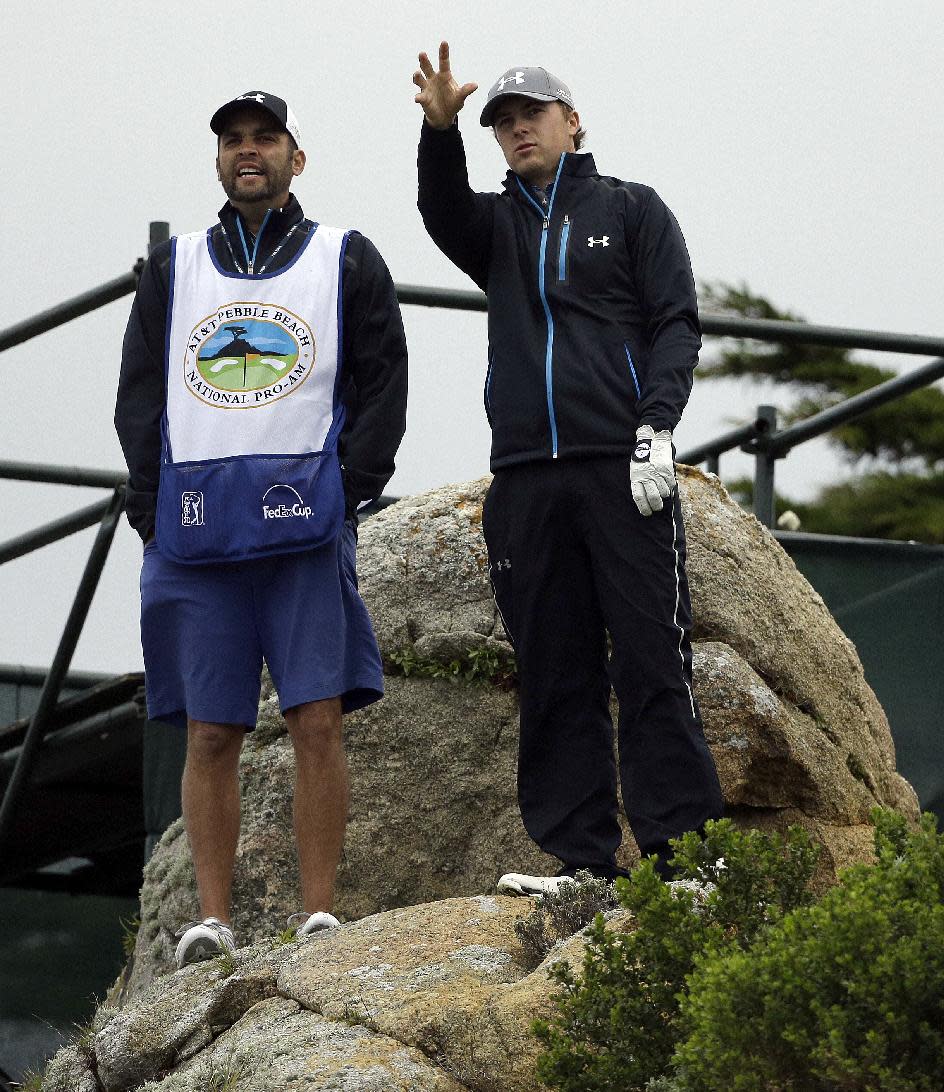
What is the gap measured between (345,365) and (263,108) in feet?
2.25

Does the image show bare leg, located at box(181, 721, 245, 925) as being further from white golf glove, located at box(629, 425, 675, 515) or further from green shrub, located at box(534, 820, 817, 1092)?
green shrub, located at box(534, 820, 817, 1092)

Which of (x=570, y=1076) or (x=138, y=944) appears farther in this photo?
(x=138, y=944)

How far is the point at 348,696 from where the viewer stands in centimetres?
472

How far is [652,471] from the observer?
4.40 metres

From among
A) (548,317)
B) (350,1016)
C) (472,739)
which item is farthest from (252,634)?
(350,1016)

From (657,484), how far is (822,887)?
125 centimetres

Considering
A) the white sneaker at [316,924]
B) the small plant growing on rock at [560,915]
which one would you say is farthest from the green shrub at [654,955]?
the white sneaker at [316,924]

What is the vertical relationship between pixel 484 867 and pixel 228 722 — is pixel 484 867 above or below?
below

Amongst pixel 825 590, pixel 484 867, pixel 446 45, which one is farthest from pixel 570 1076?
pixel 825 590

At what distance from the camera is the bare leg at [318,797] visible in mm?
4480

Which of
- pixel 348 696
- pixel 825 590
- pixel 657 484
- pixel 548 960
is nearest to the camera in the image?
pixel 548 960

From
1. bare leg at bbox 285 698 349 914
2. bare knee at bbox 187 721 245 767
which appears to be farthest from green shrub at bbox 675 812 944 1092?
bare knee at bbox 187 721 245 767

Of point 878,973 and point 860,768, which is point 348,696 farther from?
point 878,973

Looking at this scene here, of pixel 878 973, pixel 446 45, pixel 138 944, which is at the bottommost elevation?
pixel 138 944
